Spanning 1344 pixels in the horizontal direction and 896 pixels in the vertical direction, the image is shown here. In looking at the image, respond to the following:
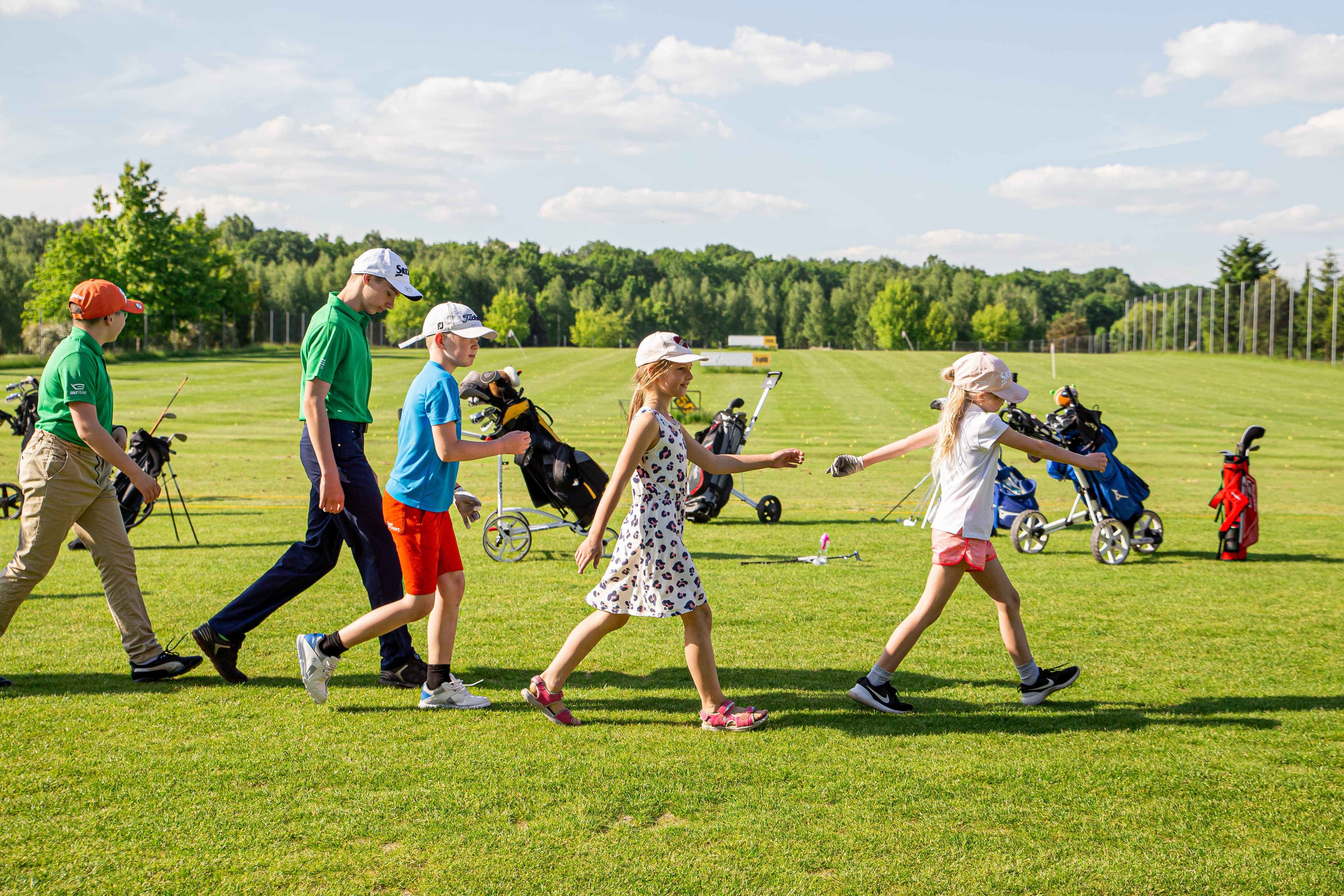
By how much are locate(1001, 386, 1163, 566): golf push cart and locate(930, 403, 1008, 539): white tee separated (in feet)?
14.6

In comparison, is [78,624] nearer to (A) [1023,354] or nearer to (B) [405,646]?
(B) [405,646]

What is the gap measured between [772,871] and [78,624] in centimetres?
548

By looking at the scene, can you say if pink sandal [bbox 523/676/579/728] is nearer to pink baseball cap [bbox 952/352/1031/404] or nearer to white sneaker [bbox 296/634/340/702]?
white sneaker [bbox 296/634/340/702]

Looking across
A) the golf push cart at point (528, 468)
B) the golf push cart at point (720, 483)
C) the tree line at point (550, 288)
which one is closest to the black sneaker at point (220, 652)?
the golf push cart at point (528, 468)

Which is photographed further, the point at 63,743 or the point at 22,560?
the point at 22,560

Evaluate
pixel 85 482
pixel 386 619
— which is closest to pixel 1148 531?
pixel 386 619

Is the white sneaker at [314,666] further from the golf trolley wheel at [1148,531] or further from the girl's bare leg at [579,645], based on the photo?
the golf trolley wheel at [1148,531]

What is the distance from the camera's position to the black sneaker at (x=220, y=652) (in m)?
5.54

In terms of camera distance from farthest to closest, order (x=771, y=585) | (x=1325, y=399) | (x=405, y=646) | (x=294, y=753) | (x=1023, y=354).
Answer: (x=1023, y=354) < (x=1325, y=399) < (x=771, y=585) < (x=405, y=646) < (x=294, y=753)

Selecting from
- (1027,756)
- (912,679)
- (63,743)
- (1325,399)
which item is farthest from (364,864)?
(1325,399)

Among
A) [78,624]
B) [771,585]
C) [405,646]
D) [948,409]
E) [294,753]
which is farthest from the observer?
[771,585]

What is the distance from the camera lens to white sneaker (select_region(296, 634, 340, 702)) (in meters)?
5.15

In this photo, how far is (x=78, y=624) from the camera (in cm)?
687

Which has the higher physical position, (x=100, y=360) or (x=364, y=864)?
(x=100, y=360)
